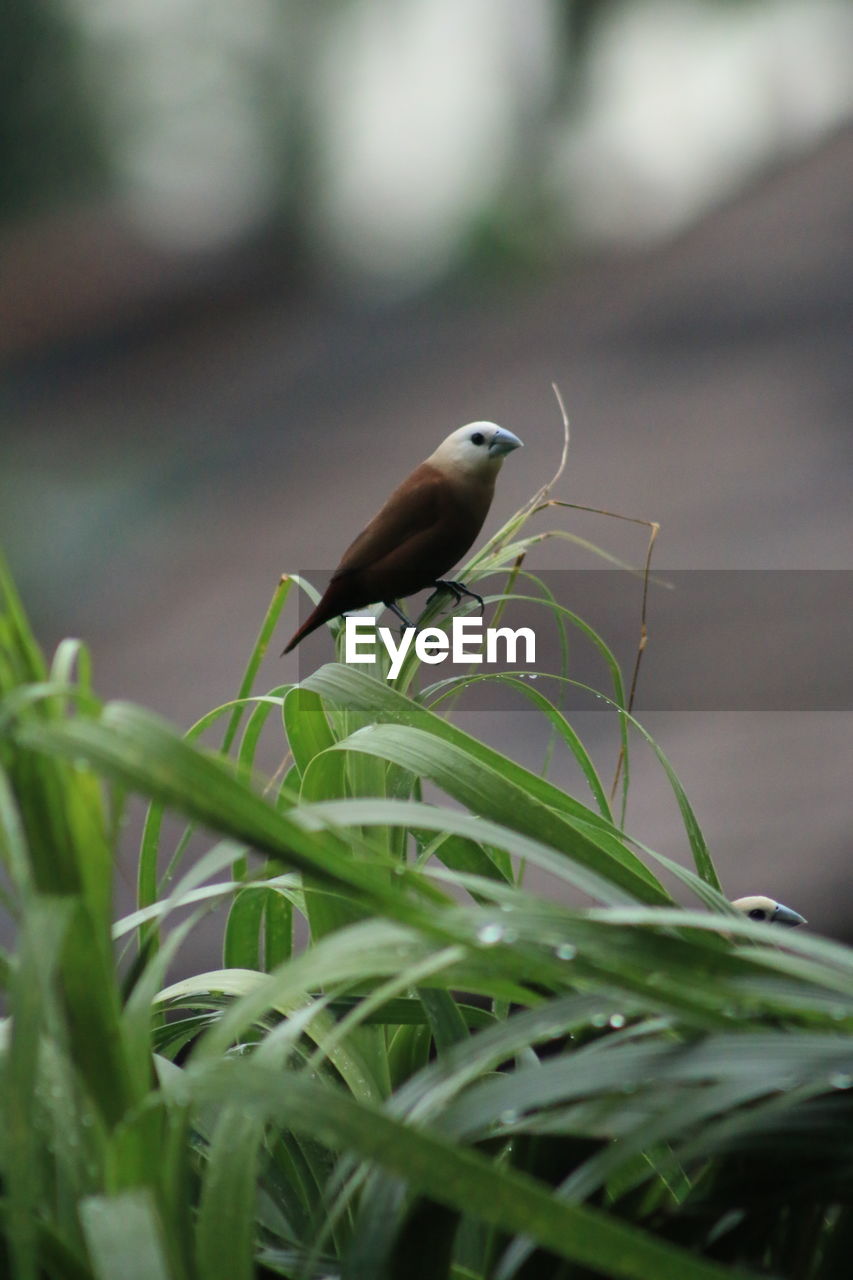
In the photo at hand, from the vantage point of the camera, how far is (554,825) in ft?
1.09

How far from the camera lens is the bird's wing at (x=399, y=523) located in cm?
63

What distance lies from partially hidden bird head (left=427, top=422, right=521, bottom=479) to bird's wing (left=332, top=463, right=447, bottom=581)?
0.07 feet

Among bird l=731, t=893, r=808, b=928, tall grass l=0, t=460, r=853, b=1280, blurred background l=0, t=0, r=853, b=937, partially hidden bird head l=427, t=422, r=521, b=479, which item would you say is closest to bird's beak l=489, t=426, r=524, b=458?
partially hidden bird head l=427, t=422, r=521, b=479

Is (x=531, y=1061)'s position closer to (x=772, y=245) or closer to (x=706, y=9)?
(x=772, y=245)

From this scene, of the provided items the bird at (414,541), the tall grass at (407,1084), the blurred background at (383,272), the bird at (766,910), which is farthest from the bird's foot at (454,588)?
the blurred background at (383,272)

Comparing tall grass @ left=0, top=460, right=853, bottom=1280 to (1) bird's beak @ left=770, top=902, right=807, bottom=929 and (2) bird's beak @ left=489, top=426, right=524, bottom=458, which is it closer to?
(1) bird's beak @ left=770, top=902, right=807, bottom=929

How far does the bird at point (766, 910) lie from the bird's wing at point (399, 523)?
0.25 meters

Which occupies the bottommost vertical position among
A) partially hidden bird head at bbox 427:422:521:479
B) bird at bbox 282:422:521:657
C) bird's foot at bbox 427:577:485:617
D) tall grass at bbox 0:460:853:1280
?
tall grass at bbox 0:460:853:1280

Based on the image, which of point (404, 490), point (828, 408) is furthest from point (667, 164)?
point (404, 490)

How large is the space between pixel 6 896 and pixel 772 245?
8.97ft

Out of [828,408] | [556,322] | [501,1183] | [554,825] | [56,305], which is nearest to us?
[501,1183]

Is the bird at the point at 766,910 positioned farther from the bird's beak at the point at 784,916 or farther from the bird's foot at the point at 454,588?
the bird's foot at the point at 454,588

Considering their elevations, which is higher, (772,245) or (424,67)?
(424,67)

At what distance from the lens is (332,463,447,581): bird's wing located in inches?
24.8
